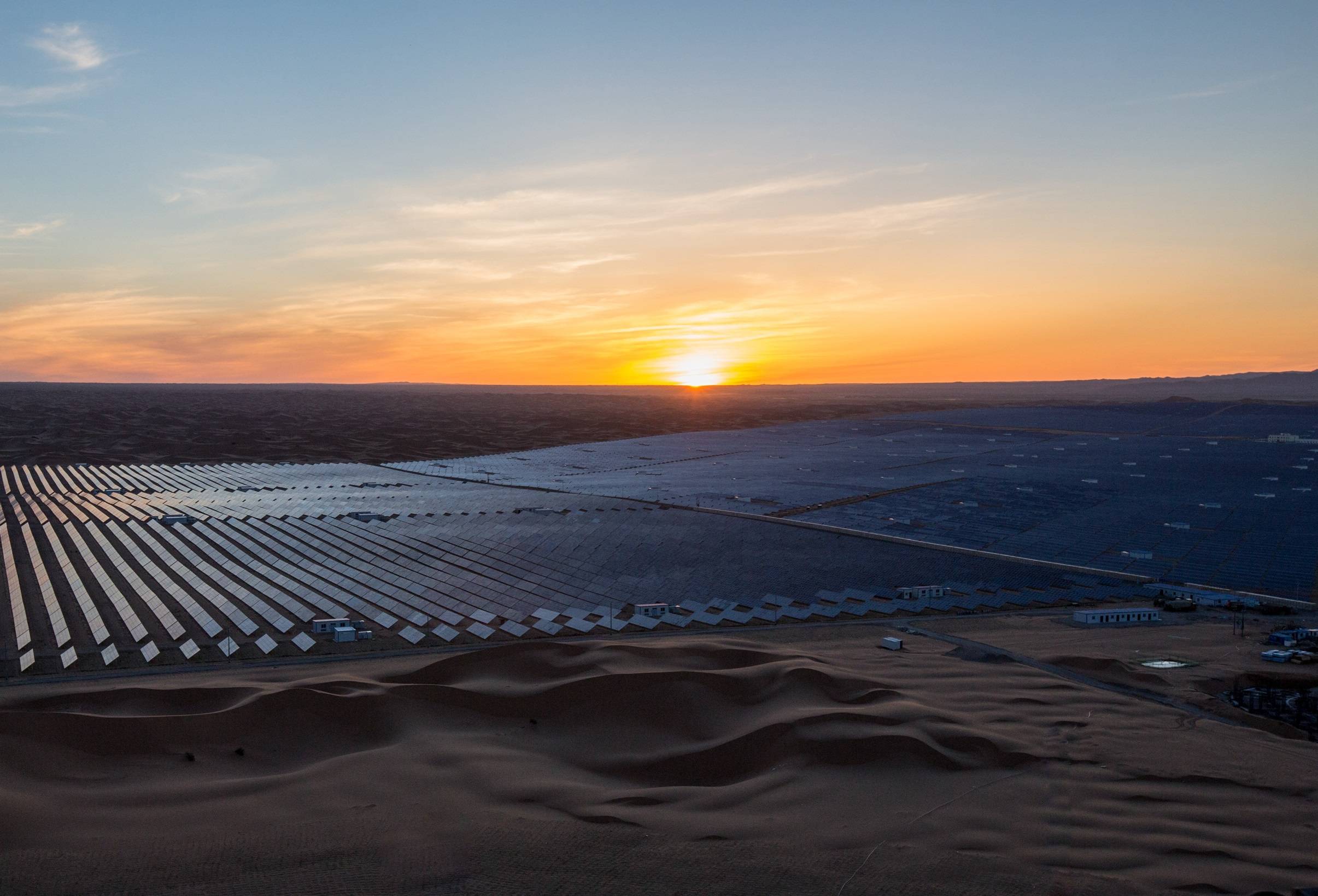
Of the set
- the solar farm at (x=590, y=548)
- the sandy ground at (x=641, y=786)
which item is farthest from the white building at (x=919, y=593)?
the sandy ground at (x=641, y=786)

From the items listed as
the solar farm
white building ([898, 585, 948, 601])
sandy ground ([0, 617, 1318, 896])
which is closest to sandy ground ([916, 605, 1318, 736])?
sandy ground ([0, 617, 1318, 896])

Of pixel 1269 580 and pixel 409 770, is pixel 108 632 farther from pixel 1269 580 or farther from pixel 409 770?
pixel 1269 580

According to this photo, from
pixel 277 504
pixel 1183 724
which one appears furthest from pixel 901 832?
pixel 277 504

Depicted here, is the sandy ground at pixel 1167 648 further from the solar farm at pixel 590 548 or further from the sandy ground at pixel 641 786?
the solar farm at pixel 590 548

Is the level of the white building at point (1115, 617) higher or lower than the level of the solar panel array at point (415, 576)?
lower

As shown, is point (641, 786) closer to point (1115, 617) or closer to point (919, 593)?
point (919, 593)
